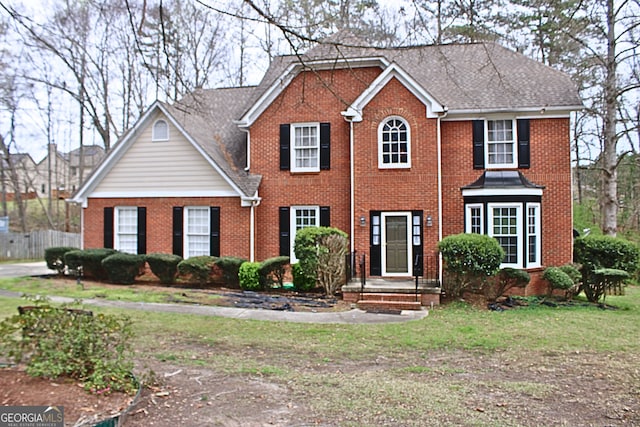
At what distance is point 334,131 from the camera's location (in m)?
16.1

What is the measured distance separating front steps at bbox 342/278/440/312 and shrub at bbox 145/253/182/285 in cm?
581

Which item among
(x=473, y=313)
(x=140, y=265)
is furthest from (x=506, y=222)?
(x=140, y=265)

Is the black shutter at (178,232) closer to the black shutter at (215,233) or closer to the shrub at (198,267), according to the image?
the black shutter at (215,233)

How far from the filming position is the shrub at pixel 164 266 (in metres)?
15.5

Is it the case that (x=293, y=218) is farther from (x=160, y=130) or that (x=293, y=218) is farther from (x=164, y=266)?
(x=160, y=130)

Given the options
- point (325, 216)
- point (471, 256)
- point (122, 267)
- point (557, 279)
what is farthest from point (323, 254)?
point (122, 267)

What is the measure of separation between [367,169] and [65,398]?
11619 millimetres

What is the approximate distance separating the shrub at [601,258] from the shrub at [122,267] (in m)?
13.7

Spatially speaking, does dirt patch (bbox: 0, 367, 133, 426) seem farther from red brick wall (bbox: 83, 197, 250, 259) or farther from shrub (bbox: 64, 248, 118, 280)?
shrub (bbox: 64, 248, 118, 280)

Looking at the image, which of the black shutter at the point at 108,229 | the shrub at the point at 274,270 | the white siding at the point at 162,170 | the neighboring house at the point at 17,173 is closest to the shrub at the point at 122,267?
the black shutter at the point at 108,229

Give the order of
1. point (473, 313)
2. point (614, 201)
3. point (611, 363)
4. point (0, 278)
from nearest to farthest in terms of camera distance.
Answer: point (611, 363) < point (473, 313) < point (0, 278) < point (614, 201)

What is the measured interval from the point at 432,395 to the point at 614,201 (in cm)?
1670

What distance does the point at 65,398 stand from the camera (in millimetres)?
4910

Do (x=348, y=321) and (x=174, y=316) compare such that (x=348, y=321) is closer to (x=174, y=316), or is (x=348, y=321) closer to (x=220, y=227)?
(x=174, y=316)
